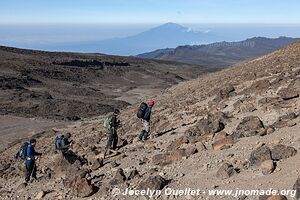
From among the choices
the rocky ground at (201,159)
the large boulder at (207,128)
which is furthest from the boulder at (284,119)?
the large boulder at (207,128)

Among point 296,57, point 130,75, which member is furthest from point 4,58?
point 296,57

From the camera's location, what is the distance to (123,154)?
47.9 feet

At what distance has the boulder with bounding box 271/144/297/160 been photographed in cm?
1012

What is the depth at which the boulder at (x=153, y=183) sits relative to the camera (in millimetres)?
10414

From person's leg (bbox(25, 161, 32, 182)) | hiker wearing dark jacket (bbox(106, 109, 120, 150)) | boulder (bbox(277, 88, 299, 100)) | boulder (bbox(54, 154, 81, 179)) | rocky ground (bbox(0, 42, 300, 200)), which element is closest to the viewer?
rocky ground (bbox(0, 42, 300, 200))

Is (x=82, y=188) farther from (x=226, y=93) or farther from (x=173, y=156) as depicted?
(x=226, y=93)

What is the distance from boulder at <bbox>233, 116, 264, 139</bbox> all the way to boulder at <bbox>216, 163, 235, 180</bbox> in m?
2.18

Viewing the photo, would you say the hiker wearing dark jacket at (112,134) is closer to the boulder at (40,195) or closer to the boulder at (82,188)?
the boulder at (40,195)

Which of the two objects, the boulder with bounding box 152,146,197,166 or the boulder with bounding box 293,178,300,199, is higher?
the boulder with bounding box 293,178,300,199

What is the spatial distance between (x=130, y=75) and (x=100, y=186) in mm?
67172

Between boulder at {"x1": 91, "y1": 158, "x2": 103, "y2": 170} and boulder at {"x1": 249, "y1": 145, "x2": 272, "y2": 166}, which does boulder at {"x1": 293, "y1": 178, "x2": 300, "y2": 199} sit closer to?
boulder at {"x1": 249, "y1": 145, "x2": 272, "y2": 166}

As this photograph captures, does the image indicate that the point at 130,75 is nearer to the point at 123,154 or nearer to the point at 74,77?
the point at 74,77

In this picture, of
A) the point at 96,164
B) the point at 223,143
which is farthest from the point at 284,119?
the point at 96,164

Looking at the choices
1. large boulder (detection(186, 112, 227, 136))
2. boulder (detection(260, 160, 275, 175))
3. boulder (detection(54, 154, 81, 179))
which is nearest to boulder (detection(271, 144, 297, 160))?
boulder (detection(260, 160, 275, 175))
